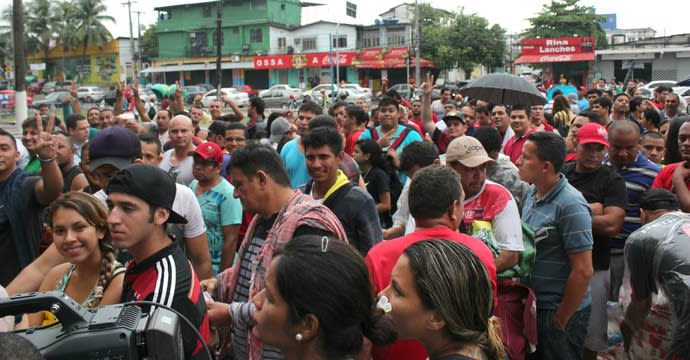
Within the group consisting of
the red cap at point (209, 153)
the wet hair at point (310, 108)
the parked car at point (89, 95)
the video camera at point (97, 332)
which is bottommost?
the video camera at point (97, 332)

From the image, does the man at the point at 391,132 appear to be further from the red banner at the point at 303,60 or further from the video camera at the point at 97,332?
the red banner at the point at 303,60

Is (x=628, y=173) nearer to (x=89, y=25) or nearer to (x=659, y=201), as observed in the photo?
(x=659, y=201)

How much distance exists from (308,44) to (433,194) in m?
58.9

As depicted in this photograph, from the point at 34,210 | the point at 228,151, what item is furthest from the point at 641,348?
the point at 228,151

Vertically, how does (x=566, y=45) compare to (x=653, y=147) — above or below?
above

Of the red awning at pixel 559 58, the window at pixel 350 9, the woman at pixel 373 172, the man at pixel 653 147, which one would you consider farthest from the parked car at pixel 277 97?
the man at pixel 653 147

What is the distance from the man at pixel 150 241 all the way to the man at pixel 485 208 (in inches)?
67.4

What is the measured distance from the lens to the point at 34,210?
4242 millimetres

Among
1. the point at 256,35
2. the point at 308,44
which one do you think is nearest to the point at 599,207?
the point at 308,44

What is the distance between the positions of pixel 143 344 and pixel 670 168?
441cm

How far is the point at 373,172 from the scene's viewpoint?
6.08 meters

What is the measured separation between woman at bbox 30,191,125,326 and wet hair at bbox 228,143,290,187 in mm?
712

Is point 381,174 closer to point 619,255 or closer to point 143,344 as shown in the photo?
point 619,255

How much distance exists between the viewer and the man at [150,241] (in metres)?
2.51
